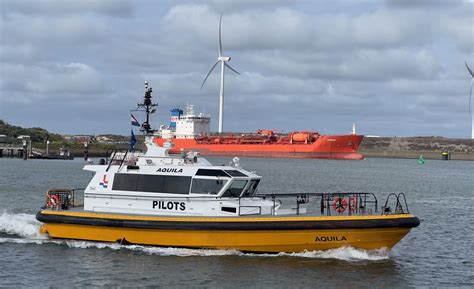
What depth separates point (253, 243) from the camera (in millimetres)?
18641

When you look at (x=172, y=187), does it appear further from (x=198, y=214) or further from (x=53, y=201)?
(x=53, y=201)

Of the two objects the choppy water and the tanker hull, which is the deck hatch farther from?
the tanker hull

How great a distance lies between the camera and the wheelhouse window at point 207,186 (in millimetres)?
19078

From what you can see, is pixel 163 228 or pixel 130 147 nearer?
pixel 163 228

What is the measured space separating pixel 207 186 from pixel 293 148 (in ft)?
279

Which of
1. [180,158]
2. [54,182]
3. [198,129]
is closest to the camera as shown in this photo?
[180,158]

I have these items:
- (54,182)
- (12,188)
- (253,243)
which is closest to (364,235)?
(253,243)

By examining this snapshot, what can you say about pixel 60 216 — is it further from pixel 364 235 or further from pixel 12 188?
pixel 12 188

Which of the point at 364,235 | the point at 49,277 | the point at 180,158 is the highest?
the point at 180,158

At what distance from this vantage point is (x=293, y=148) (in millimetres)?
103625

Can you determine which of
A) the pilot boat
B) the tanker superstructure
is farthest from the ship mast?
the tanker superstructure

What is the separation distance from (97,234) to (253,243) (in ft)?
15.6

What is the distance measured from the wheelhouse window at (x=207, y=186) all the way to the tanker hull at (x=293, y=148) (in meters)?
82.1

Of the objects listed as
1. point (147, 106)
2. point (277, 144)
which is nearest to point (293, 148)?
point (277, 144)
